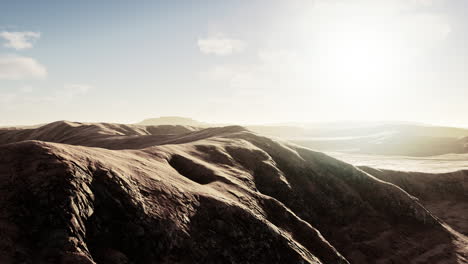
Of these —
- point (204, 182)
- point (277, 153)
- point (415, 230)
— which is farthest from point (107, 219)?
point (415, 230)

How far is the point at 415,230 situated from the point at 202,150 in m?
15.1

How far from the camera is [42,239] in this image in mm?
7648

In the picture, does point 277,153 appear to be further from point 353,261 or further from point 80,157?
point 80,157

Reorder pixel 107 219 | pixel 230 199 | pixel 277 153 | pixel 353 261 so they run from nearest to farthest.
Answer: pixel 107 219, pixel 230 199, pixel 353 261, pixel 277 153

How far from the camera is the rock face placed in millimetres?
8141

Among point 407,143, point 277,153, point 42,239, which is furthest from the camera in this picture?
point 407,143

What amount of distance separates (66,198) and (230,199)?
21.5 feet

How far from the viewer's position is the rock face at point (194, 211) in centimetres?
814

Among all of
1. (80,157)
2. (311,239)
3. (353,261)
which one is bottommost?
(353,261)

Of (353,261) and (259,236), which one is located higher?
(259,236)

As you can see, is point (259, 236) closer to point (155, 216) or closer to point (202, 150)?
point (155, 216)

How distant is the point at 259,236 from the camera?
11.8 m

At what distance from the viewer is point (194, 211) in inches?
440

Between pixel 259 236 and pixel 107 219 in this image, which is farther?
pixel 259 236
